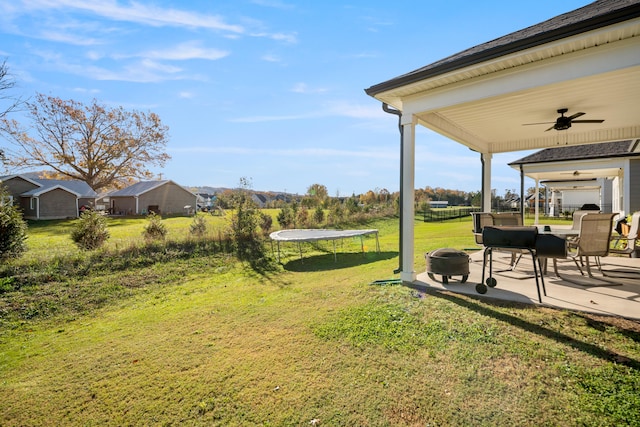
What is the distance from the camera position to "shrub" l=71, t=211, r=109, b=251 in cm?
838

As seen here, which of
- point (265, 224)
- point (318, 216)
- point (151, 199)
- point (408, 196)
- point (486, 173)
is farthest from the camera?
point (151, 199)

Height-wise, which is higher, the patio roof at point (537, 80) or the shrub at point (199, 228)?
the patio roof at point (537, 80)

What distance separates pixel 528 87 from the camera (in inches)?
161

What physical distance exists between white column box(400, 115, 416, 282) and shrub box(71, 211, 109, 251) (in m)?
8.10

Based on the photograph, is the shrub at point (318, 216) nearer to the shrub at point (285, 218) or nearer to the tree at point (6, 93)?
the shrub at point (285, 218)

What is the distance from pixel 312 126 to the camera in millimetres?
12617

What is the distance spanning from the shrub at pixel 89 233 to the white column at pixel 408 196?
810 cm

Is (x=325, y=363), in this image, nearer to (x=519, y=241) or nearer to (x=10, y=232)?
(x=519, y=241)

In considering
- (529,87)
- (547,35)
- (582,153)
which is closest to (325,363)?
(529,87)

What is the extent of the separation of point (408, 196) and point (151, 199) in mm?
29537

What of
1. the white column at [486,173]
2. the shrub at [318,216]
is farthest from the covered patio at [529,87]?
the shrub at [318,216]

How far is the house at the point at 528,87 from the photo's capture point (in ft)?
11.5

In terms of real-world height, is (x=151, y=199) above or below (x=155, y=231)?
above

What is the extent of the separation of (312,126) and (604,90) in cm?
918
